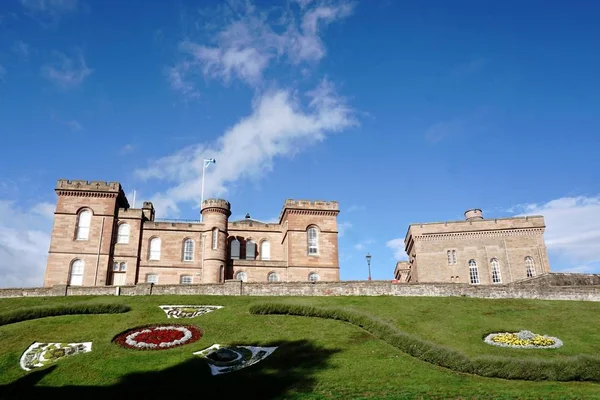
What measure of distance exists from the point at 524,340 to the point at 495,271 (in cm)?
2577

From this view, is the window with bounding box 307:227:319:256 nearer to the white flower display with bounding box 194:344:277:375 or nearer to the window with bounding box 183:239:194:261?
the window with bounding box 183:239:194:261

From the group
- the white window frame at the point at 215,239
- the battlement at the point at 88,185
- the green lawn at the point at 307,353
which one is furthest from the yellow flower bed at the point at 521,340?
the battlement at the point at 88,185

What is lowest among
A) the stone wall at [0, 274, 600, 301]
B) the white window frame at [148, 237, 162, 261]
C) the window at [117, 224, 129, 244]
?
the stone wall at [0, 274, 600, 301]

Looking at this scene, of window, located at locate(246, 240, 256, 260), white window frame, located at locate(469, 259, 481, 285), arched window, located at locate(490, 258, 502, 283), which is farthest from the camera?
window, located at locate(246, 240, 256, 260)

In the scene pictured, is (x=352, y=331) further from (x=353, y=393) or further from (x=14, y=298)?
(x=14, y=298)

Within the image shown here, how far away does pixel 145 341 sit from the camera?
23.2 meters

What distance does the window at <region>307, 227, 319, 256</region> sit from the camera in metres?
47.4

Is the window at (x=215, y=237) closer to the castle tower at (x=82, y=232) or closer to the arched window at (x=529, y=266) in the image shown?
the castle tower at (x=82, y=232)

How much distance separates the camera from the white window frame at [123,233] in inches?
1795

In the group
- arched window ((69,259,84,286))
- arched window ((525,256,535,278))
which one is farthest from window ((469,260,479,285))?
arched window ((69,259,84,286))

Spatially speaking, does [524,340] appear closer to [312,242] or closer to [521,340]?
[521,340]

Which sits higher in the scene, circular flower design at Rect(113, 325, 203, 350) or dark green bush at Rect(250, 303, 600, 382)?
circular flower design at Rect(113, 325, 203, 350)

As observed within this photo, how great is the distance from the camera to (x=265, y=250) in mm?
50500

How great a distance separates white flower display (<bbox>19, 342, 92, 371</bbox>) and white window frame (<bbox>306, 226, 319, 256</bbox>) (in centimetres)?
2701
